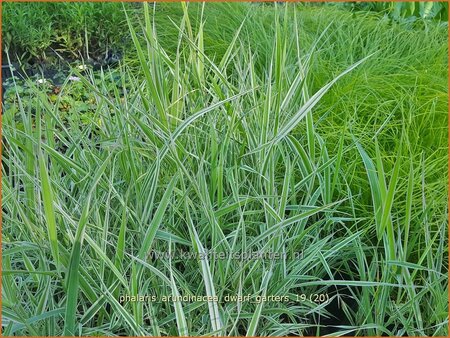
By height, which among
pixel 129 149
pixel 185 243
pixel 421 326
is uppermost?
pixel 129 149

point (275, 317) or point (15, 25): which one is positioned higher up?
point (15, 25)

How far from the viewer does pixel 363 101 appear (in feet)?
5.05

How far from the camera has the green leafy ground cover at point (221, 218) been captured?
38.9 inches

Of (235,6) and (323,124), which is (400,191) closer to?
(323,124)

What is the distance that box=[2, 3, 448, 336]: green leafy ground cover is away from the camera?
3.24 feet

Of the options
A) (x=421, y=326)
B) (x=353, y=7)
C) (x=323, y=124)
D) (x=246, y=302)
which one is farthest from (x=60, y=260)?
(x=353, y=7)

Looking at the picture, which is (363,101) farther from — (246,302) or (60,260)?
(60,260)

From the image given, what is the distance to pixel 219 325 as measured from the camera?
3.09 feet

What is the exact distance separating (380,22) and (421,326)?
1349 millimetres

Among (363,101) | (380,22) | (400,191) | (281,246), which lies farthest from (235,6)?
(281,246)

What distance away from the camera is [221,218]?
115 centimetres

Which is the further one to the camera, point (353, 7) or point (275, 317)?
point (353, 7)

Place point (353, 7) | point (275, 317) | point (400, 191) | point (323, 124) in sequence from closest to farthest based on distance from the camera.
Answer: point (275, 317)
point (400, 191)
point (323, 124)
point (353, 7)

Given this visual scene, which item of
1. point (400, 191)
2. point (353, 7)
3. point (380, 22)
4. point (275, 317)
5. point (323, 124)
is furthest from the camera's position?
point (353, 7)
